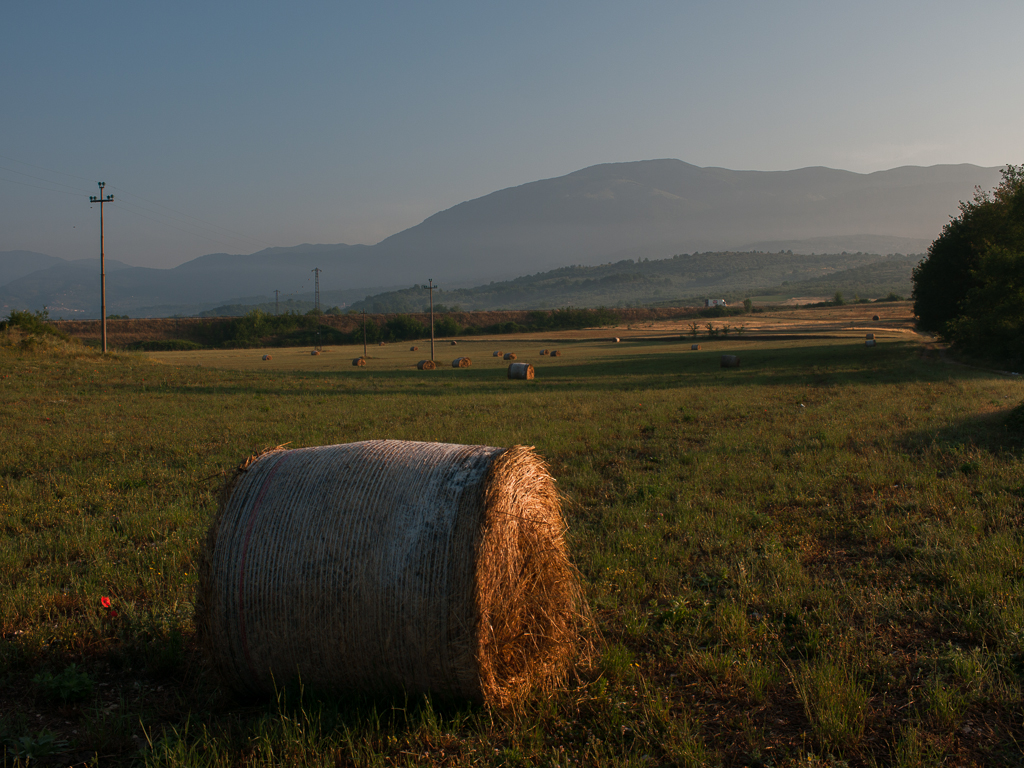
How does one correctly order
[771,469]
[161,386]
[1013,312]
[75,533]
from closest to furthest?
[75,533]
[771,469]
[161,386]
[1013,312]

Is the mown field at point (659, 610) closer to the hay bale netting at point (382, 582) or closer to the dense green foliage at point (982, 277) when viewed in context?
the hay bale netting at point (382, 582)

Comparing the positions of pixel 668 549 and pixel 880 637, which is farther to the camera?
pixel 668 549

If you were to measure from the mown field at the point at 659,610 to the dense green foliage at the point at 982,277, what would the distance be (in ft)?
78.0

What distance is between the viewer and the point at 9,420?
15.7 metres

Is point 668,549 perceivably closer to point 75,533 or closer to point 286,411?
point 75,533

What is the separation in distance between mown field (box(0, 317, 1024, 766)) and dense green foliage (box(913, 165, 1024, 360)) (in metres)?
23.8

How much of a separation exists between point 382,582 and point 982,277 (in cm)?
4066

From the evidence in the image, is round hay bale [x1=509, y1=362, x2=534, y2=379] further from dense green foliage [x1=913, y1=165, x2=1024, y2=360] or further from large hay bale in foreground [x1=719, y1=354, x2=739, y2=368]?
dense green foliage [x1=913, y1=165, x2=1024, y2=360]

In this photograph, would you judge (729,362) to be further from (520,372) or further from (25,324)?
(25,324)

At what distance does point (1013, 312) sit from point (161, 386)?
129ft

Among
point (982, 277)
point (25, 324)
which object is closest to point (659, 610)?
point (982, 277)

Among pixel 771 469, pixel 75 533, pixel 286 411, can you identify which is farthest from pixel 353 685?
pixel 286 411

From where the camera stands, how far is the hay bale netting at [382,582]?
159 inches

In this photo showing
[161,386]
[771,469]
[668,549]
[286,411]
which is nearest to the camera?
[668,549]
